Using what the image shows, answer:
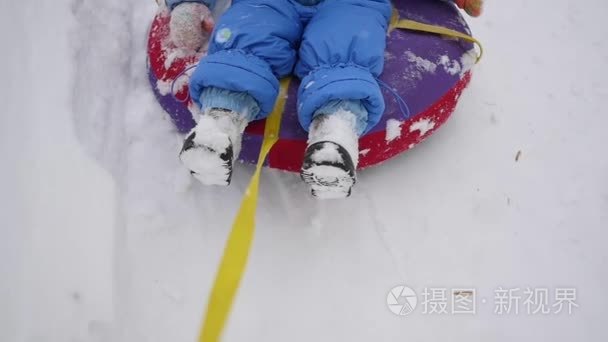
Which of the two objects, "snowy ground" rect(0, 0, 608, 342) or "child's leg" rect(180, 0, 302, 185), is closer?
"child's leg" rect(180, 0, 302, 185)

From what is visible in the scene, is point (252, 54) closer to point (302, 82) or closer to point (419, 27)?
point (302, 82)

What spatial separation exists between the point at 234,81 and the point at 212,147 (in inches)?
5.7

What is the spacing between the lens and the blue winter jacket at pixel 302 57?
99cm

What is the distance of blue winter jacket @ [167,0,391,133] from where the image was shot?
988 mm

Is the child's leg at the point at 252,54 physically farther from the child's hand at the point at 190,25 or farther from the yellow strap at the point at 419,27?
the yellow strap at the point at 419,27

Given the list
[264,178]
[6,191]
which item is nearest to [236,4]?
[264,178]

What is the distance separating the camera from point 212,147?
3.08ft

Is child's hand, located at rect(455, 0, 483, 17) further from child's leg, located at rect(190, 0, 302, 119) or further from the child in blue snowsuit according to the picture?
child's leg, located at rect(190, 0, 302, 119)

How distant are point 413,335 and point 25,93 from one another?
111 cm

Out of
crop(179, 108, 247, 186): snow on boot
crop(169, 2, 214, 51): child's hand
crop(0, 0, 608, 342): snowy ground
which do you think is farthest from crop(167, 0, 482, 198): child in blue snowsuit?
crop(0, 0, 608, 342): snowy ground

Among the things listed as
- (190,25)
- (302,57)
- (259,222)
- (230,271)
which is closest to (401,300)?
(259,222)

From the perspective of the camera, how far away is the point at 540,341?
3.66 ft

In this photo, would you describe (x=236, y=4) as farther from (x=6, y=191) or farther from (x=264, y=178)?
(x=6, y=191)

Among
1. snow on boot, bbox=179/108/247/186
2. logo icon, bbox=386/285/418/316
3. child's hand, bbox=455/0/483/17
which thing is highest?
child's hand, bbox=455/0/483/17
